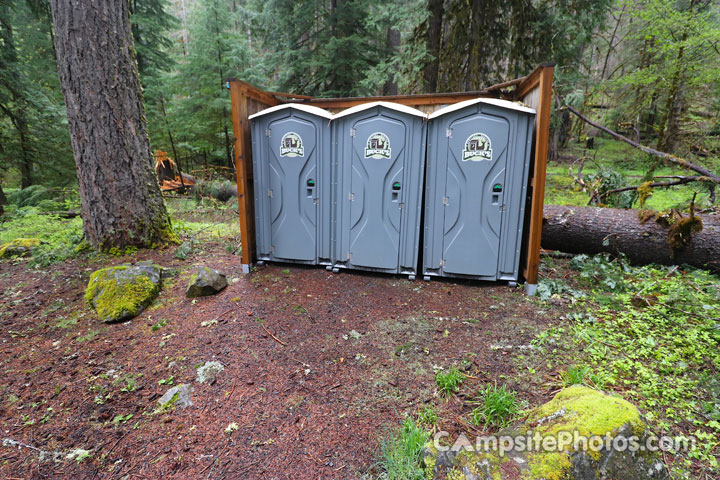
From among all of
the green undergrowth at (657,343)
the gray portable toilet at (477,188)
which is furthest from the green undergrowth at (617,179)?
the gray portable toilet at (477,188)

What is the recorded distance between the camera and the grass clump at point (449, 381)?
222cm

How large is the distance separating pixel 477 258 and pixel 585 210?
6.37 feet

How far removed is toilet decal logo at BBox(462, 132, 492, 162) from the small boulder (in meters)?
3.00

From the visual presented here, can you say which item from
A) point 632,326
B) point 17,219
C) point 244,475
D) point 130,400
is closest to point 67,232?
point 17,219


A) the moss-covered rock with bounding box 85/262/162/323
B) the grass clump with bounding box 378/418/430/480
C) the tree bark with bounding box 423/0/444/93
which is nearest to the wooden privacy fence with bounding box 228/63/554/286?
the moss-covered rock with bounding box 85/262/162/323

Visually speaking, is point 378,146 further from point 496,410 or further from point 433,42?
point 433,42

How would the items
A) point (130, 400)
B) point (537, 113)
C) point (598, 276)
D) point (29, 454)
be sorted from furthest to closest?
point (598, 276)
point (537, 113)
point (130, 400)
point (29, 454)

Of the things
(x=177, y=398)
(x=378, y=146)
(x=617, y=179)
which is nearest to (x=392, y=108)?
(x=378, y=146)

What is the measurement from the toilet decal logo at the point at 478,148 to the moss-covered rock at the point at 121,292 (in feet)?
11.7

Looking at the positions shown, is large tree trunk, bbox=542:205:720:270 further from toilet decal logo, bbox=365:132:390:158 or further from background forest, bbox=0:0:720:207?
toilet decal logo, bbox=365:132:390:158

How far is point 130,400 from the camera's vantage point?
2.20m

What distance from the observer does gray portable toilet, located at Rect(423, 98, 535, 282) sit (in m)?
3.51

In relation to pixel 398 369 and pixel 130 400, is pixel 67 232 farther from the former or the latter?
pixel 398 369

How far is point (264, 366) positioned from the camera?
2527 millimetres
